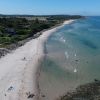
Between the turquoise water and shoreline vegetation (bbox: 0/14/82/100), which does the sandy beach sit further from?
the turquoise water

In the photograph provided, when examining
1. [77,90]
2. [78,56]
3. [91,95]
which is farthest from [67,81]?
[78,56]

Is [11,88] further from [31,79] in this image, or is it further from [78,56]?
[78,56]

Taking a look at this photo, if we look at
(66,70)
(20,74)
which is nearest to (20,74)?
(20,74)

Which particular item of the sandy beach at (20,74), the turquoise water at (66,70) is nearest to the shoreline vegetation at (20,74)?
the sandy beach at (20,74)

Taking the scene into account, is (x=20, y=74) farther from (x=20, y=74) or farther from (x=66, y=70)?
(x=66, y=70)

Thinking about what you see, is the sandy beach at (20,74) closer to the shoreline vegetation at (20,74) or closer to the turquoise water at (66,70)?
the shoreline vegetation at (20,74)

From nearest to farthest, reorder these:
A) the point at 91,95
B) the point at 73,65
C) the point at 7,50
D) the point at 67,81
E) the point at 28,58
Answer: the point at 91,95 < the point at 67,81 < the point at 73,65 < the point at 28,58 < the point at 7,50

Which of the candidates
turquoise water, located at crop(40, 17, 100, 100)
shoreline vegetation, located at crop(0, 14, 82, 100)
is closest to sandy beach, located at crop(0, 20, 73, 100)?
shoreline vegetation, located at crop(0, 14, 82, 100)

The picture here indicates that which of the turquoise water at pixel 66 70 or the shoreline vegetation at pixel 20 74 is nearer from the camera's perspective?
the shoreline vegetation at pixel 20 74

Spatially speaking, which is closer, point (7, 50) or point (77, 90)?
point (77, 90)
